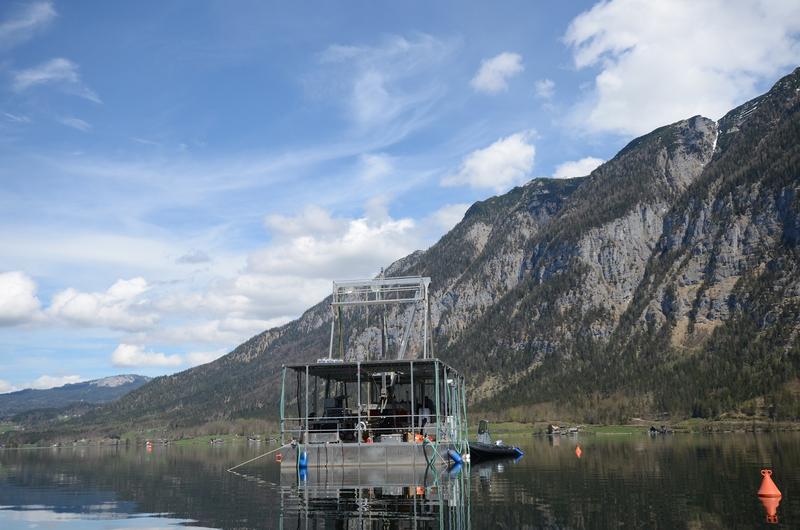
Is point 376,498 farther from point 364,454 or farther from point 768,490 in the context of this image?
point 768,490

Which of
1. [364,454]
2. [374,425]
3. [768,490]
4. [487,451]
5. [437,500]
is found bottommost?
[487,451]

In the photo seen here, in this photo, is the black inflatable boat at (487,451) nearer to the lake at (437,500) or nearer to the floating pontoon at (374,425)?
the floating pontoon at (374,425)

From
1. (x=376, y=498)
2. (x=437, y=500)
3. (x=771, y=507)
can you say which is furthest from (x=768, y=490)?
(x=376, y=498)

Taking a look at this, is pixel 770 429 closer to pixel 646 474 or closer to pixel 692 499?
pixel 646 474

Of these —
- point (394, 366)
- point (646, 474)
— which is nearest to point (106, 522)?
point (394, 366)

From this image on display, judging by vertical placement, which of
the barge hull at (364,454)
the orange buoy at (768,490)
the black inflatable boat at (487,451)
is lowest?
the black inflatable boat at (487,451)

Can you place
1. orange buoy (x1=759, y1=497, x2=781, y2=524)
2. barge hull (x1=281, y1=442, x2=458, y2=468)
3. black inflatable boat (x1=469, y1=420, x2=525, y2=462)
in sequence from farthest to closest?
black inflatable boat (x1=469, y1=420, x2=525, y2=462) → barge hull (x1=281, y1=442, x2=458, y2=468) → orange buoy (x1=759, y1=497, x2=781, y2=524)

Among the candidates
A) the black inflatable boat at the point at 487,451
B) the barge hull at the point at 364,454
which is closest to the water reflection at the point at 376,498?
the barge hull at the point at 364,454

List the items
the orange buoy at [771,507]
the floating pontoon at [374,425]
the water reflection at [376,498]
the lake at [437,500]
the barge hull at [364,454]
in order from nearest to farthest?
1. the orange buoy at [771,507]
2. the lake at [437,500]
3. the water reflection at [376,498]
4. the barge hull at [364,454]
5. the floating pontoon at [374,425]

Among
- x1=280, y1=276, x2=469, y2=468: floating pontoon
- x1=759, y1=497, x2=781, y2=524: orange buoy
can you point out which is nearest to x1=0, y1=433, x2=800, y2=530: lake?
x1=759, y1=497, x2=781, y2=524: orange buoy

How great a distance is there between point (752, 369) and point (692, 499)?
181 meters

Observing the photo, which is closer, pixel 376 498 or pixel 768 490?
pixel 768 490

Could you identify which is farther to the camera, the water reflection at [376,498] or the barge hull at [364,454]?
the barge hull at [364,454]

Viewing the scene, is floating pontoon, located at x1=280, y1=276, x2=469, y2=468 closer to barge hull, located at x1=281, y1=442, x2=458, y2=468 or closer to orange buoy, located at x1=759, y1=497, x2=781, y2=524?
barge hull, located at x1=281, y1=442, x2=458, y2=468
